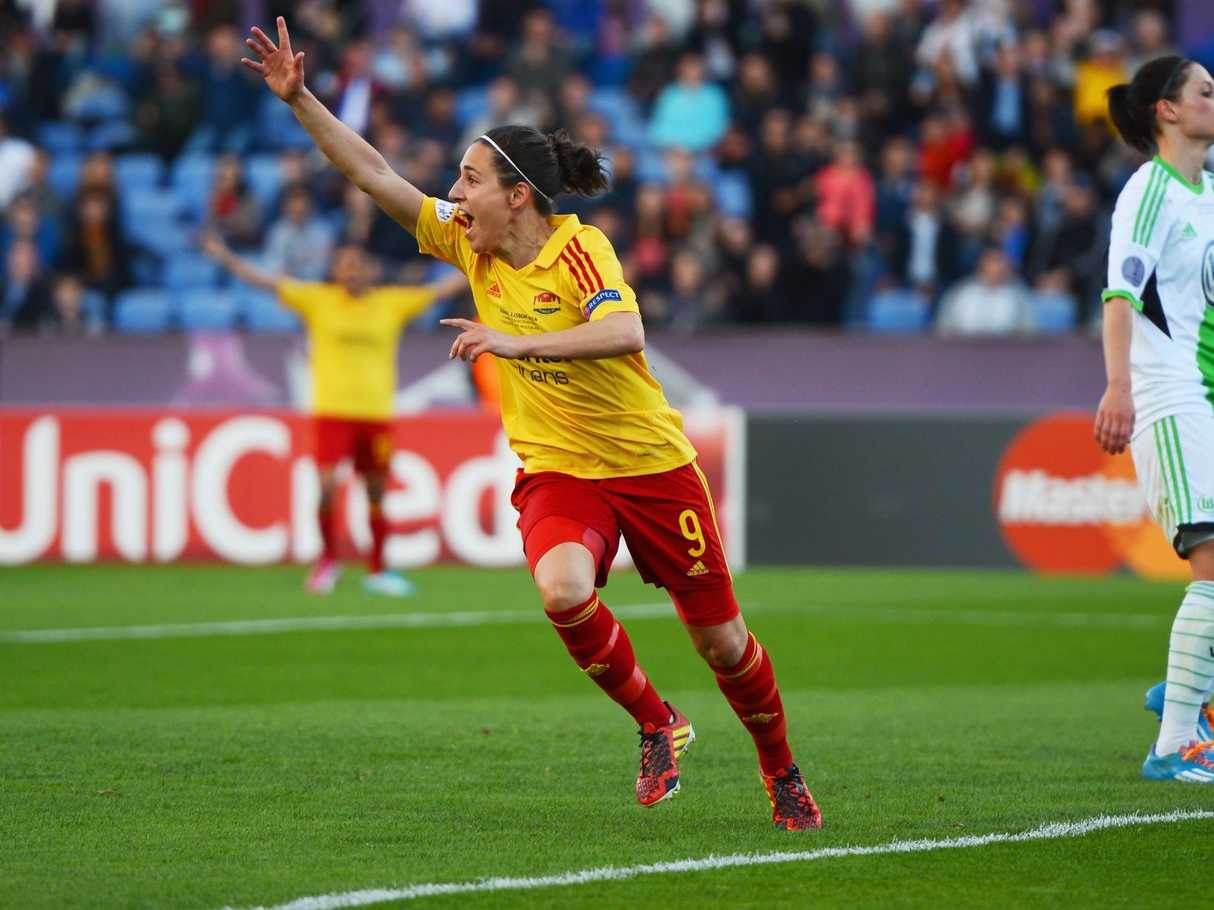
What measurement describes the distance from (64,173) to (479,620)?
9810 mm

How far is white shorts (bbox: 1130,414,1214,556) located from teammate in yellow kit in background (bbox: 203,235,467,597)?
868 cm

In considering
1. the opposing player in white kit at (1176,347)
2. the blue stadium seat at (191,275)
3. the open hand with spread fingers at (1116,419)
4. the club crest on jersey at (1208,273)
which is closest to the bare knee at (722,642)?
the open hand with spread fingers at (1116,419)

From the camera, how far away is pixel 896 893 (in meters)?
5.20

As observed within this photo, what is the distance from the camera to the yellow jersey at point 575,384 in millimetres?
6180

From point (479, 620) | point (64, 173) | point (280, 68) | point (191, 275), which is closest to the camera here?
point (280, 68)

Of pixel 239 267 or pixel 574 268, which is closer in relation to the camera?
pixel 574 268

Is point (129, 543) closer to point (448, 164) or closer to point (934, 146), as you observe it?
point (448, 164)

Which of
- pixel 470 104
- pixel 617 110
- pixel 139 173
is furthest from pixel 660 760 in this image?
pixel 139 173

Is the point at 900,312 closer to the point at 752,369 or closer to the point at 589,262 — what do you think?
the point at 752,369

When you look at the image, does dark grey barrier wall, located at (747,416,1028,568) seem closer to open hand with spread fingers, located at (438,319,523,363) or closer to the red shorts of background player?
the red shorts of background player

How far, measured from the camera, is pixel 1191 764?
22.9 feet

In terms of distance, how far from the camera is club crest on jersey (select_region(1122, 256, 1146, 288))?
688 cm

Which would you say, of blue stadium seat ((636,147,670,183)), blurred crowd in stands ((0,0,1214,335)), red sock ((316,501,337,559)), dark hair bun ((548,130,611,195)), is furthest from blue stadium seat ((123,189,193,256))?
dark hair bun ((548,130,611,195))

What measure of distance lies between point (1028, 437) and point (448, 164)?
628cm
